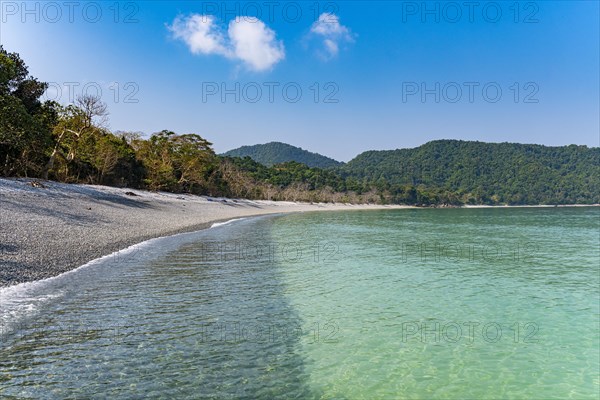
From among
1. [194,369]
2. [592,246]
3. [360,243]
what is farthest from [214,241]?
[592,246]

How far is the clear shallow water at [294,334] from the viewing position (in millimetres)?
5637

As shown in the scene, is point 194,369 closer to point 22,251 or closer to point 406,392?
point 406,392

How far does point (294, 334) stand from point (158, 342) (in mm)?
2684

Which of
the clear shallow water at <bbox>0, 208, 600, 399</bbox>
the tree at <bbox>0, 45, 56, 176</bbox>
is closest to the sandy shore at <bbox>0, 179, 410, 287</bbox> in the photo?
the clear shallow water at <bbox>0, 208, 600, 399</bbox>

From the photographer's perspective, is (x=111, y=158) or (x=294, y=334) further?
(x=111, y=158)

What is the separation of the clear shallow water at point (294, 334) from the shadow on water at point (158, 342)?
29mm

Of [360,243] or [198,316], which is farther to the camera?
[360,243]

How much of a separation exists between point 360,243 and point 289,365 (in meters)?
19.1

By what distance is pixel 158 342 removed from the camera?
6.91 m

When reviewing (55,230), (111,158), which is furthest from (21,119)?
(111,158)

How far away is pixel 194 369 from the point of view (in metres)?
5.95

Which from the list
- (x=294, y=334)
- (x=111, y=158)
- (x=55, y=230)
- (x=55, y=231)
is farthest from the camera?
(x=111, y=158)

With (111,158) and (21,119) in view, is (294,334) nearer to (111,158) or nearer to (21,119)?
(21,119)

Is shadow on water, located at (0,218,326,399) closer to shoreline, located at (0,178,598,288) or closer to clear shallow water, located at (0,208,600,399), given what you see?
clear shallow water, located at (0,208,600,399)
